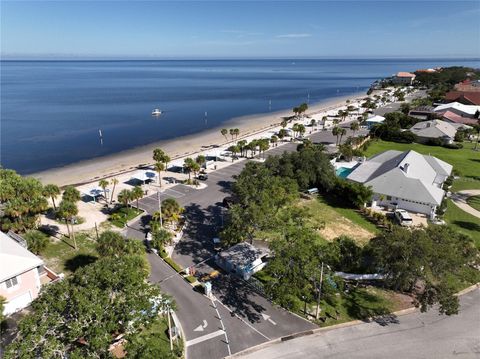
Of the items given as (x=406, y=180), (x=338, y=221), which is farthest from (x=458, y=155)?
(x=338, y=221)

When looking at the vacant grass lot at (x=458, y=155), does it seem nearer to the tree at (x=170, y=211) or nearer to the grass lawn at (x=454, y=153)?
the grass lawn at (x=454, y=153)

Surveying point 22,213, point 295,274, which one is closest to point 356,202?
point 295,274

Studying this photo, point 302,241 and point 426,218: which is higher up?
point 302,241

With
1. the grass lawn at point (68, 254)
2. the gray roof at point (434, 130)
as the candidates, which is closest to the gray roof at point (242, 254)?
the grass lawn at point (68, 254)

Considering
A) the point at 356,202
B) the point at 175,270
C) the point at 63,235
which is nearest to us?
the point at 175,270

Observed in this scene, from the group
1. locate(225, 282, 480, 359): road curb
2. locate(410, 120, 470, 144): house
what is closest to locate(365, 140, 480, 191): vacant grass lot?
locate(410, 120, 470, 144): house

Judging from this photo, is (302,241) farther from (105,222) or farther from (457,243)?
(105,222)
